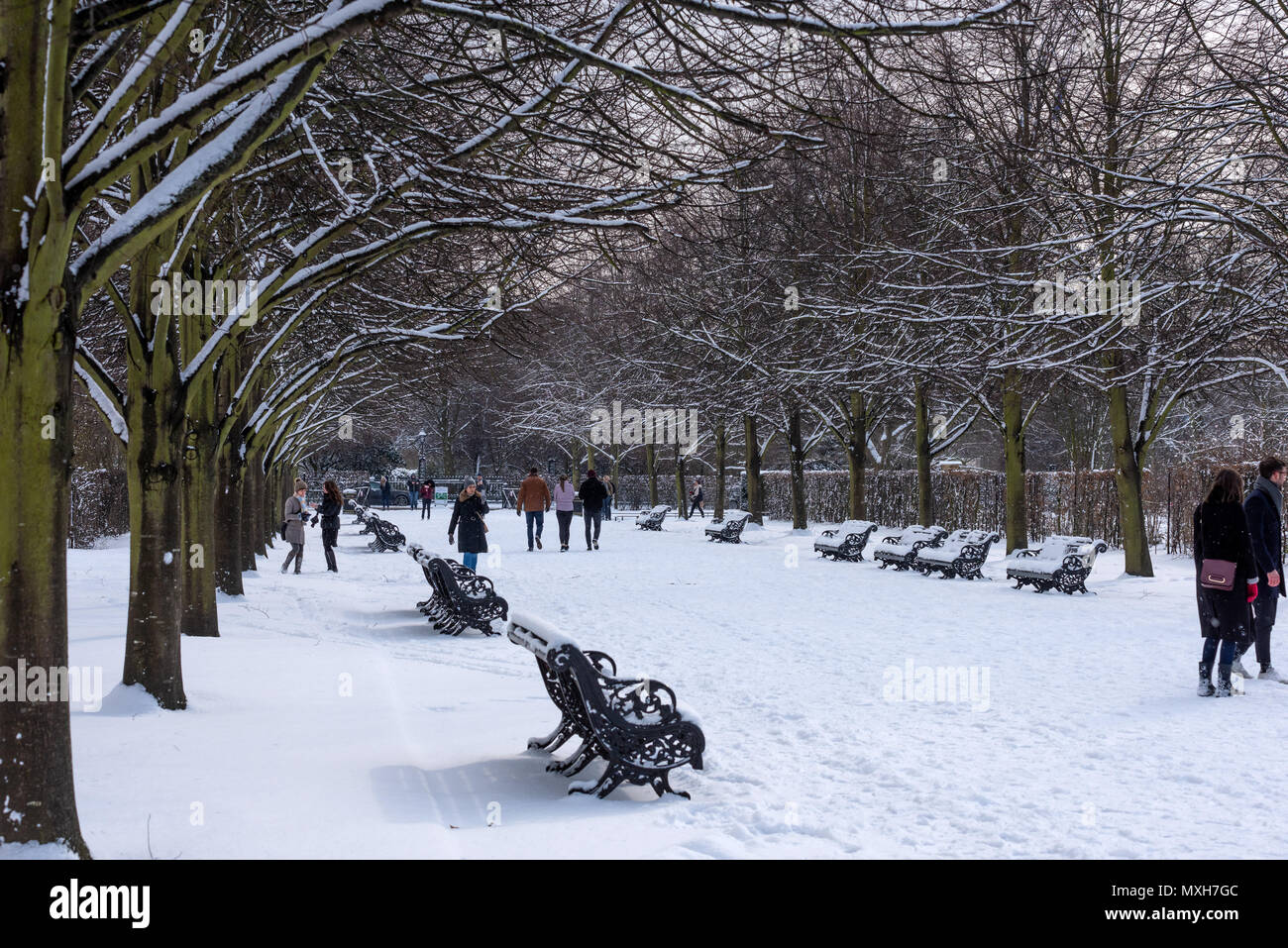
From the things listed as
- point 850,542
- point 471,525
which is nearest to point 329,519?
point 471,525

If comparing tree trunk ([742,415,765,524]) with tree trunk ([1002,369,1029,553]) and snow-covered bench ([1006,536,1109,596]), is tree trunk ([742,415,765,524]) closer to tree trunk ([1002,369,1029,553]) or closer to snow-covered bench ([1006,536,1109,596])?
tree trunk ([1002,369,1029,553])

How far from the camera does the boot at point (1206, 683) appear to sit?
8430 millimetres

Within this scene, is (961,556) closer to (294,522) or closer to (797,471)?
(294,522)

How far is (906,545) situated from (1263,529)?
12.6 meters

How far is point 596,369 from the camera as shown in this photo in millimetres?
48031

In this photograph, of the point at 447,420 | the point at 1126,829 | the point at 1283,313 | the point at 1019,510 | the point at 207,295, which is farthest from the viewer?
the point at 447,420

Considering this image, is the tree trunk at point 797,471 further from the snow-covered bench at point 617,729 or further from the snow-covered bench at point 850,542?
the snow-covered bench at point 617,729

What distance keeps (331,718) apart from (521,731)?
4.15 ft

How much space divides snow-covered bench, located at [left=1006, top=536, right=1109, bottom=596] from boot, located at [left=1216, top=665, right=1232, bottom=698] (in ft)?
26.5

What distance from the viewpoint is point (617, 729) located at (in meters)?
5.74

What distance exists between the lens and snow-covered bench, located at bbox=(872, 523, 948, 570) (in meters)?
20.6

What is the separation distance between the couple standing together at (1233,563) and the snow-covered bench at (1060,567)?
24.9ft

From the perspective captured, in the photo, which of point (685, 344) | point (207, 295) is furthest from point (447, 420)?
point (207, 295)

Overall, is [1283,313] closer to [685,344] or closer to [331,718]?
[331,718]
